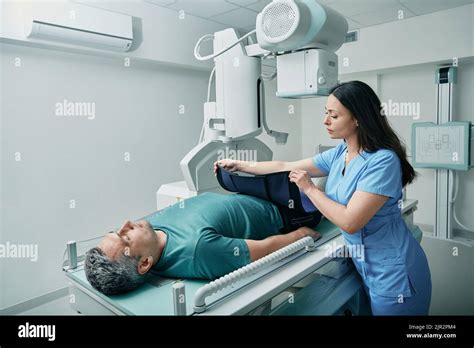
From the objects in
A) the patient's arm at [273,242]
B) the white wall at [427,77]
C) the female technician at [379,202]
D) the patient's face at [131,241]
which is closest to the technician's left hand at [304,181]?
the female technician at [379,202]

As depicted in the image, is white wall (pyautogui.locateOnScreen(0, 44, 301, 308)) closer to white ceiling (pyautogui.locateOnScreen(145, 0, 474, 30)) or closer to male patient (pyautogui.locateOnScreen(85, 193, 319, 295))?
white ceiling (pyautogui.locateOnScreen(145, 0, 474, 30))

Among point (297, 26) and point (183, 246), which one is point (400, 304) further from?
point (297, 26)

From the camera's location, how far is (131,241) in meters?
1.18

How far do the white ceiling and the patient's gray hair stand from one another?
2451 millimetres

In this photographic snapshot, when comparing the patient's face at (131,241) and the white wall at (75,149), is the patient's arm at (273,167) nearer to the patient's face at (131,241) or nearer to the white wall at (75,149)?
the patient's face at (131,241)

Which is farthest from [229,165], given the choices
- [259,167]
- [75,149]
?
[75,149]

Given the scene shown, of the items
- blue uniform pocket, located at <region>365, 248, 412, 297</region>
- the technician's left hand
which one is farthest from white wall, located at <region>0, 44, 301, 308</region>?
blue uniform pocket, located at <region>365, 248, 412, 297</region>

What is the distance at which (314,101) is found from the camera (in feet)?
15.3

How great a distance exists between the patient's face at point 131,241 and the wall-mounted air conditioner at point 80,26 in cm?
180

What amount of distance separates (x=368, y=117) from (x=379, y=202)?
1.01 feet

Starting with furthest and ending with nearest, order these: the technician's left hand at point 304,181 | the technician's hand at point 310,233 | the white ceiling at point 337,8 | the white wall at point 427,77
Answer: the white wall at point 427,77 < the white ceiling at point 337,8 < the technician's hand at point 310,233 < the technician's left hand at point 304,181

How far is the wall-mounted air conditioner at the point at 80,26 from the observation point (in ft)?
7.70

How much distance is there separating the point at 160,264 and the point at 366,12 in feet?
10.2

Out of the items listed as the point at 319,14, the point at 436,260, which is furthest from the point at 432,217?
the point at 319,14
